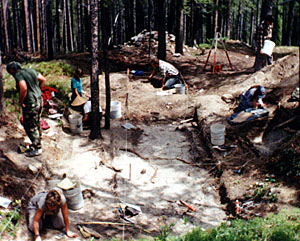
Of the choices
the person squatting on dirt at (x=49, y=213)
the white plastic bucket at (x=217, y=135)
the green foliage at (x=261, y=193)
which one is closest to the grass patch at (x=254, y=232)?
the green foliage at (x=261, y=193)

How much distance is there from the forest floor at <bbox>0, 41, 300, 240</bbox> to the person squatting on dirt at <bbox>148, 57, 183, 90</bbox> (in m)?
0.87

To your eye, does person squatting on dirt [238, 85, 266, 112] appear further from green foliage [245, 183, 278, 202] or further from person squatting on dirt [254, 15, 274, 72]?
person squatting on dirt [254, 15, 274, 72]

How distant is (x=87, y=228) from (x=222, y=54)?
1609 cm

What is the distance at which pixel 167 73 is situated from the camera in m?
12.9

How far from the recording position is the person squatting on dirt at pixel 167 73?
12648 millimetres

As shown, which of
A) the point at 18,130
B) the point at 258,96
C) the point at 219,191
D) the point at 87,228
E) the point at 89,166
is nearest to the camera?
the point at 87,228

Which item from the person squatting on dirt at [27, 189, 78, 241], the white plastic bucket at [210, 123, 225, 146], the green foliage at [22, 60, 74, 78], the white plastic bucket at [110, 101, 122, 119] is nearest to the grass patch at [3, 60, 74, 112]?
the green foliage at [22, 60, 74, 78]

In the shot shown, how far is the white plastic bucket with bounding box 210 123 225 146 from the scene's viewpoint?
8.32 meters

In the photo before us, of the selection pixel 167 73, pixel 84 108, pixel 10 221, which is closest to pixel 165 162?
pixel 84 108

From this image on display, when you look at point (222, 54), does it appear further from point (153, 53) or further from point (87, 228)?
point (87, 228)

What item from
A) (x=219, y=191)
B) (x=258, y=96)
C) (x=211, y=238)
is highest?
(x=258, y=96)

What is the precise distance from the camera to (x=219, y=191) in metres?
7.09

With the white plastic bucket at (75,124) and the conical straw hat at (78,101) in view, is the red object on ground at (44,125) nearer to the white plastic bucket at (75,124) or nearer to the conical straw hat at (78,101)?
the white plastic bucket at (75,124)

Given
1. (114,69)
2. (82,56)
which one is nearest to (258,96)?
(114,69)
